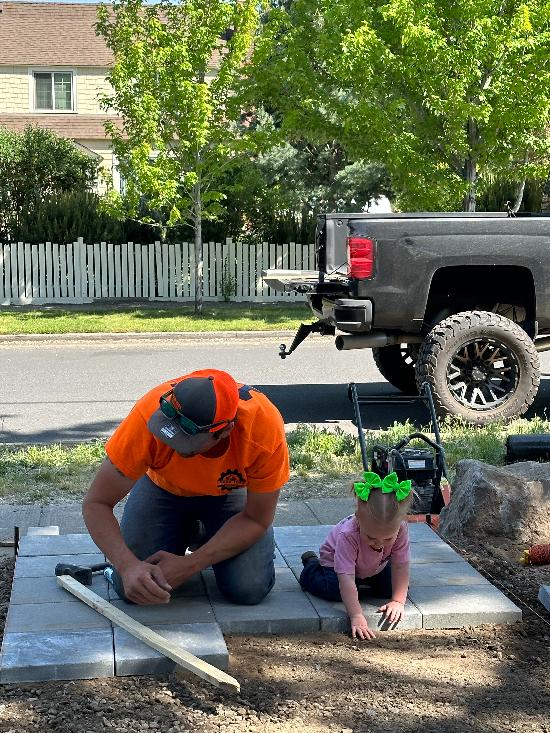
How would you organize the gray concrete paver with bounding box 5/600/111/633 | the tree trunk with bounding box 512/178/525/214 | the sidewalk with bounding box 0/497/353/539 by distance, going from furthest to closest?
the tree trunk with bounding box 512/178/525/214, the sidewalk with bounding box 0/497/353/539, the gray concrete paver with bounding box 5/600/111/633

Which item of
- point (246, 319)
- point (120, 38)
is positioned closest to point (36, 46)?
point (120, 38)

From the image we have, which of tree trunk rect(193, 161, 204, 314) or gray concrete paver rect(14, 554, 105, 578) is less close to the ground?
tree trunk rect(193, 161, 204, 314)

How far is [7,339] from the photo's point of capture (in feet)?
52.5

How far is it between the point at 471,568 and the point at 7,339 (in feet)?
40.5

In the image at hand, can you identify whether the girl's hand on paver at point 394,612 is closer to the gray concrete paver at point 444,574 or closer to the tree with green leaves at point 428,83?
the gray concrete paver at point 444,574

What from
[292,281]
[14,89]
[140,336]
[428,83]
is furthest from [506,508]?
[14,89]

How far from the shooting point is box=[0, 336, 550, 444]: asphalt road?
9391 mm

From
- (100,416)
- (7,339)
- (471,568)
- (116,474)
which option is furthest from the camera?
(7,339)

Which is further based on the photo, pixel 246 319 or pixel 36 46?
pixel 36 46

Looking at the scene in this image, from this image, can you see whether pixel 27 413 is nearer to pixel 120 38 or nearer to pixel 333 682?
pixel 333 682

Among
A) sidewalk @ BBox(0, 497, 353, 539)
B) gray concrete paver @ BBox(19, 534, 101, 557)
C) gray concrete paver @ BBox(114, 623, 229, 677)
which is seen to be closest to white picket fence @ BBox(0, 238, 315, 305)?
sidewalk @ BBox(0, 497, 353, 539)

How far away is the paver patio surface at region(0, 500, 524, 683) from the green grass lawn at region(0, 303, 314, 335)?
11750mm

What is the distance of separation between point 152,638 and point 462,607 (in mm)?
1335

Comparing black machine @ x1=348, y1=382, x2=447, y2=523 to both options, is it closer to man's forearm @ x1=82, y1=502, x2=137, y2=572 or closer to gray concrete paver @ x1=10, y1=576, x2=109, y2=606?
gray concrete paver @ x1=10, y1=576, x2=109, y2=606
